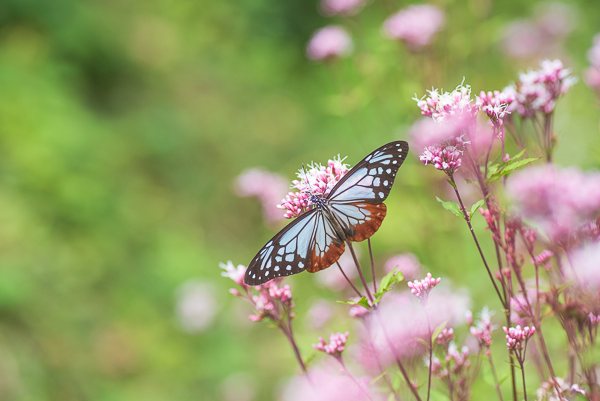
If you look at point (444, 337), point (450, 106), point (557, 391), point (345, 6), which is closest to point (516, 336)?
point (557, 391)

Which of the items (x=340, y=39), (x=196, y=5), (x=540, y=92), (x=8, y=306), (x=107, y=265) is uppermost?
(x=196, y=5)

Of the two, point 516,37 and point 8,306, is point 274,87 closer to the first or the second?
point 516,37

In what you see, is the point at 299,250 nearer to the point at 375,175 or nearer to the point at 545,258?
the point at 375,175

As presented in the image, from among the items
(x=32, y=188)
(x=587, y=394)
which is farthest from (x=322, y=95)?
(x=587, y=394)

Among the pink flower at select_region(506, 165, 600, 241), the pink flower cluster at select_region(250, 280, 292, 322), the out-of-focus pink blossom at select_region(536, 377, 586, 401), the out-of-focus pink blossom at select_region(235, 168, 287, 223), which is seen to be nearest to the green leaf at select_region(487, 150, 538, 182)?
the pink flower at select_region(506, 165, 600, 241)

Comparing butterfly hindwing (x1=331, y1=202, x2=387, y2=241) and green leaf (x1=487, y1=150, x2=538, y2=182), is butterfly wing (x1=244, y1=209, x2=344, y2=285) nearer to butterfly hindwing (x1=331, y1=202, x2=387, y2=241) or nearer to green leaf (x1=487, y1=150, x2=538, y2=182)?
butterfly hindwing (x1=331, y1=202, x2=387, y2=241)

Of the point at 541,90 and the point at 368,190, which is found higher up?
the point at 541,90
